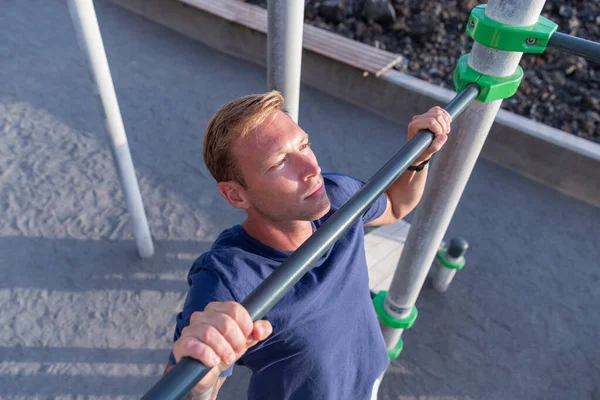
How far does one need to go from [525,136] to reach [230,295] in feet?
10.8

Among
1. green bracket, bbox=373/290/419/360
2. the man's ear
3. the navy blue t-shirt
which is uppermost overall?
the man's ear

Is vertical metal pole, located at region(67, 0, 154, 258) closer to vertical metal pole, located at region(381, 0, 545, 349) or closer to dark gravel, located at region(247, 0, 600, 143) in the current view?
vertical metal pole, located at region(381, 0, 545, 349)

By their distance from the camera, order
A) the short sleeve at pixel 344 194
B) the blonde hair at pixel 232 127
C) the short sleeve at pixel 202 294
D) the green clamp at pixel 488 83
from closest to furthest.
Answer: the short sleeve at pixel 202 294
the blonde hair at pixel 232 127
the green clamp at pixel 488 83
the short sleeve at pixel 344 194

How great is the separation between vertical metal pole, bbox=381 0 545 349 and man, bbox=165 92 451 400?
18cm

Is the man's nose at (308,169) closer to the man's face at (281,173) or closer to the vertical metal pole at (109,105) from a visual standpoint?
the man's face at (281,173)

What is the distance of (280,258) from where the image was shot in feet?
4.05

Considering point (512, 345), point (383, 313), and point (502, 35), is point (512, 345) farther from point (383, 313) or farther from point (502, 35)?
point (502, 35)

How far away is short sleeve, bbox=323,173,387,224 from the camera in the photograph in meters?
1.43

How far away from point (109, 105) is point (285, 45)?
47.6 inches

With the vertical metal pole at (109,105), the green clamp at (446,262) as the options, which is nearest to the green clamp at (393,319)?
the green clamp at (446,262)

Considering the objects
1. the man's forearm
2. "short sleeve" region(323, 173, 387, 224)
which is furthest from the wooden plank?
"short sleeve" region(323, 173, 387, 224)

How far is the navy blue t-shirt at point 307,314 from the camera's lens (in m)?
1.13

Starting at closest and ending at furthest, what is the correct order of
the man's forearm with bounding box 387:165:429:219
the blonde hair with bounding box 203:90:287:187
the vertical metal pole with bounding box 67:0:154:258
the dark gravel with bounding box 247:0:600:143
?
1. the blonde hair with bounding box 203:90:287:187
2. the man's forearm with bounding box 387:165:429:219
3. the vertical metal pole with bounding box 67:0:154:258
4. the dark gravel with bounding box 247:0:600:143

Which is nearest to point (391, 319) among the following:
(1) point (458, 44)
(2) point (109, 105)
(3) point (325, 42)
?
(2) point (109, 105)
